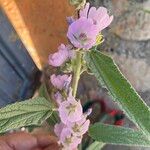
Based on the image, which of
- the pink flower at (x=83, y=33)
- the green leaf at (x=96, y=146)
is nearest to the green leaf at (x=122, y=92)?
the pink flower at (x=83, y=33)

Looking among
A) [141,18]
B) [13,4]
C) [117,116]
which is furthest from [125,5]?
[13,4]

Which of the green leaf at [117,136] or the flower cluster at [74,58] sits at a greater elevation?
the flower cluster at [74,58]

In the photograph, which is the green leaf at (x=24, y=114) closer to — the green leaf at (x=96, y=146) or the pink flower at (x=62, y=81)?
the pink flower at (x=62, y=81)

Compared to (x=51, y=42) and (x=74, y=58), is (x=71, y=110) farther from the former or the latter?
(x=51, y=42)

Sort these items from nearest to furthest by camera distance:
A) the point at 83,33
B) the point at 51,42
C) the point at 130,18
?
1. the point at 83,33
2. the point at 130,18
3. the point at 51,42

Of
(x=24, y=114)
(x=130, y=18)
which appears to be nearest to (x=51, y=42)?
(x=130, y=18)

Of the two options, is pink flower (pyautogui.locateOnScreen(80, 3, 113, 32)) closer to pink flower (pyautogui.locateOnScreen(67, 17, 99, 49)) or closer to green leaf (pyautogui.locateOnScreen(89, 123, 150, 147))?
pink flower (pyautogui.locateOnScreen(67, 17, 99, 49))

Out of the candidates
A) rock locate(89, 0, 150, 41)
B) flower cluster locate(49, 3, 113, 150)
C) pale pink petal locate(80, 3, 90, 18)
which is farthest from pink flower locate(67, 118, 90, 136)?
rock locate(89, 0, 150, 41)
